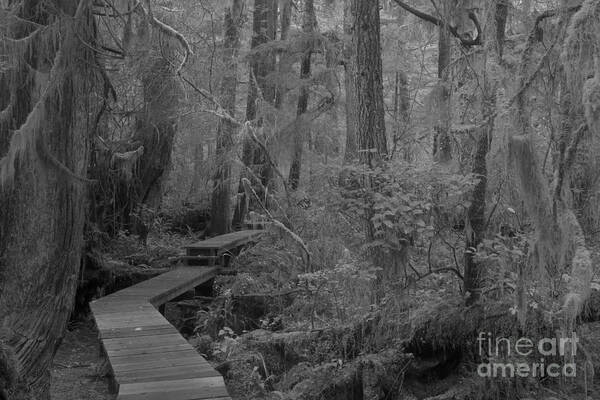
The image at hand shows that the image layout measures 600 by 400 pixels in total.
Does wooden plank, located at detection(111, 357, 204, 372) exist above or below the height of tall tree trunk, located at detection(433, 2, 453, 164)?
below

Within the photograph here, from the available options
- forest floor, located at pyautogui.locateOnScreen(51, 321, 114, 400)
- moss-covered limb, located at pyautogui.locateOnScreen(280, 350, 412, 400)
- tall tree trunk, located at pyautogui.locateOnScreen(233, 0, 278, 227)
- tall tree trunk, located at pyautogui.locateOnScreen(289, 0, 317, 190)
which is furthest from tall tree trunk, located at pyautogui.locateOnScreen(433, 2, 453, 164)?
tall tree trunk, located at pyautogui.locateOnScreen(233, 0, 278, 227)

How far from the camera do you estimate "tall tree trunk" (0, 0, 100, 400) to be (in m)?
6.68

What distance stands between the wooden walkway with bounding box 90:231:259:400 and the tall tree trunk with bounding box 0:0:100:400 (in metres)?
0.75

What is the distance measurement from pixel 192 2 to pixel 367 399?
10320 mm

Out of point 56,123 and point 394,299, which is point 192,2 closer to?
point 56,123

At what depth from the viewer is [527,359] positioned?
632cm

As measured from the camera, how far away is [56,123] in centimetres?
707

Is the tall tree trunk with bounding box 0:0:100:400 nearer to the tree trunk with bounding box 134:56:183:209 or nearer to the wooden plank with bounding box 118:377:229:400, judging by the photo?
the wooden plank with bounding box 118:377:229:400

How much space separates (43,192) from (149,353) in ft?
8.34

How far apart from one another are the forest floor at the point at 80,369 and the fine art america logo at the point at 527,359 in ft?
14.7

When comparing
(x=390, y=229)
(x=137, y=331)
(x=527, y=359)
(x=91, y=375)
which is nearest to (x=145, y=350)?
(x=137, y=331)

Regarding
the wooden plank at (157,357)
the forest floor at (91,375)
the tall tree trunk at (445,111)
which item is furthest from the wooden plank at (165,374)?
the tall tree trunk at (445,111)

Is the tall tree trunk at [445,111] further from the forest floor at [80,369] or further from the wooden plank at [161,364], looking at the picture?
the forest floor at [80,369]

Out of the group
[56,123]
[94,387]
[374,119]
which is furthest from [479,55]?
[94,387]
